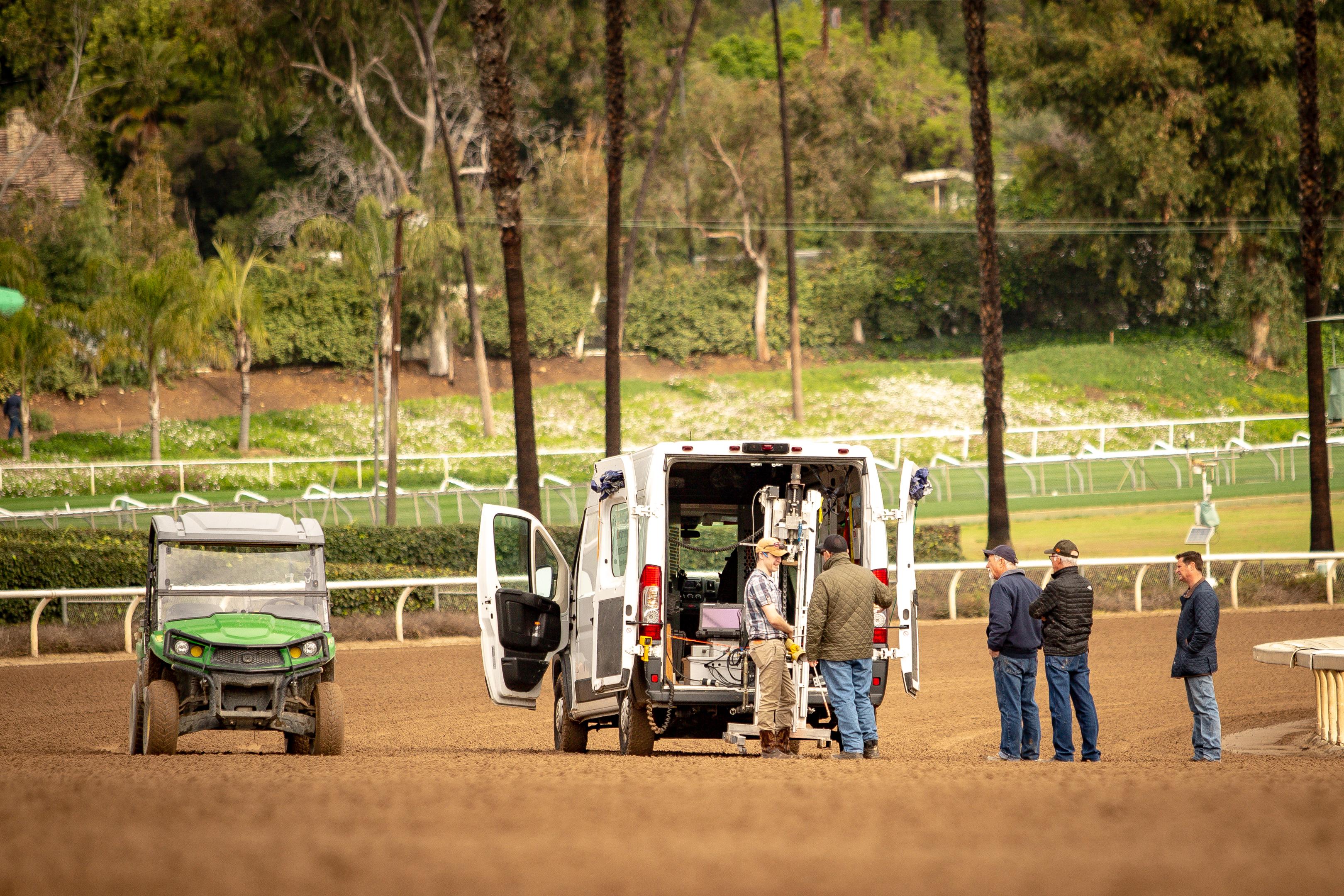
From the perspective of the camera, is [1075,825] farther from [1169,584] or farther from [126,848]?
[1169,584]

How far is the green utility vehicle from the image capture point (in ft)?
33.0

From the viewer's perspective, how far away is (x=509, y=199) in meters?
23.8

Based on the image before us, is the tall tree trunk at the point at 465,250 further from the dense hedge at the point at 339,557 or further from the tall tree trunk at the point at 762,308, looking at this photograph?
the dense hedge at the point at 339,557

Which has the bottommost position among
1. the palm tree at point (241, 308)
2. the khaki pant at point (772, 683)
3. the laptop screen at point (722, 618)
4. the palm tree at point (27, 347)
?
the khaki pant at point (772, 683)

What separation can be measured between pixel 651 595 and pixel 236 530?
368 centimetres

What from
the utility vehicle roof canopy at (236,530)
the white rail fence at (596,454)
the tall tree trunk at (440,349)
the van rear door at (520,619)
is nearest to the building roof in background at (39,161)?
the tall tree trunk at (440,349)

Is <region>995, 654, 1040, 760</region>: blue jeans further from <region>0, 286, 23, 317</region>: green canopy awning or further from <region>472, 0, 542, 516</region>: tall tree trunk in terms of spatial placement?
<region>472, 0, 542, 516</region>: tall tree trunk

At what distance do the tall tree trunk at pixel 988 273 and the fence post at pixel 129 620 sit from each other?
585 inches

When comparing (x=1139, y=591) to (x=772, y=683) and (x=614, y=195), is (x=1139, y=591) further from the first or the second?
(x=772, y=683)

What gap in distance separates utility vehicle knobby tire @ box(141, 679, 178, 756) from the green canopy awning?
10.9 feet

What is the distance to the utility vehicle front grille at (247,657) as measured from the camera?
33.2ft

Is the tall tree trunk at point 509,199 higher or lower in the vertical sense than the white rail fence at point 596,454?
higher

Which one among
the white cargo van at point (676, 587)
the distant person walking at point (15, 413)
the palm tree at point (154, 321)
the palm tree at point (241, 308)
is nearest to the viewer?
the white cargo van at point (676, 587)

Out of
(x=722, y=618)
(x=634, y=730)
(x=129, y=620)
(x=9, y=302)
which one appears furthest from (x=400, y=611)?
(x=9, y=302)
